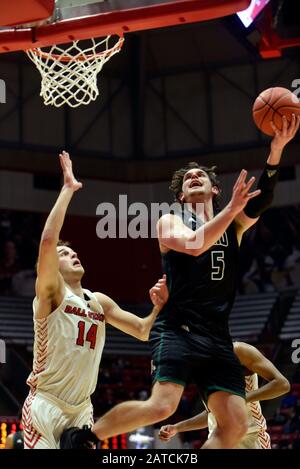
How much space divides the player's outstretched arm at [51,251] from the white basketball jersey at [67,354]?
0.11 meters

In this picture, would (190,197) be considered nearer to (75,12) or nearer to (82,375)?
(82,375)

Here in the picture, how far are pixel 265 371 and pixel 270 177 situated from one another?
1.57 m

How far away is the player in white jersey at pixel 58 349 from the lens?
5754mm

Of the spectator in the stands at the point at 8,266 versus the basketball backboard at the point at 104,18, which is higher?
the spectator in the stands at the point at 8,266

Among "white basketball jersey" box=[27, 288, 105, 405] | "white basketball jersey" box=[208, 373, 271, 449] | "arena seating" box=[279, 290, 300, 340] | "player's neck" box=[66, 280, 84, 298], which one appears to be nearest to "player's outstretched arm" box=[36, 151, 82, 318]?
"white basketball jersey" box=[27, 288, 105, 405]

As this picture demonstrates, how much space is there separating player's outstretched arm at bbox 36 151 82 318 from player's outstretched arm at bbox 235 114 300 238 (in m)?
1.11

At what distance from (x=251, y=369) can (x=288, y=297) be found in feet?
43.1

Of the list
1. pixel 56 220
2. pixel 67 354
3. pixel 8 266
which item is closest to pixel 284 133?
pixel 56 220

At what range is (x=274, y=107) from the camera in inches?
237

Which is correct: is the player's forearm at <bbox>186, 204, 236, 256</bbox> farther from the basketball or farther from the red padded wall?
the red padded wall

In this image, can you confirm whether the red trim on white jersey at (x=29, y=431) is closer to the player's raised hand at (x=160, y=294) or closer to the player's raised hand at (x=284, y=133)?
the player's raised hand at (x=160, y=294)

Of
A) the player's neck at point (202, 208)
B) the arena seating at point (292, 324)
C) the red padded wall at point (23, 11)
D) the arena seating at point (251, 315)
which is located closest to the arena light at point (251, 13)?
the red padded wall at point (23, 11)

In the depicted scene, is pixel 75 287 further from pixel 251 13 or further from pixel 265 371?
pixel 251 13

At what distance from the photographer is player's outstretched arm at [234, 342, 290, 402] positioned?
6.38 meters
